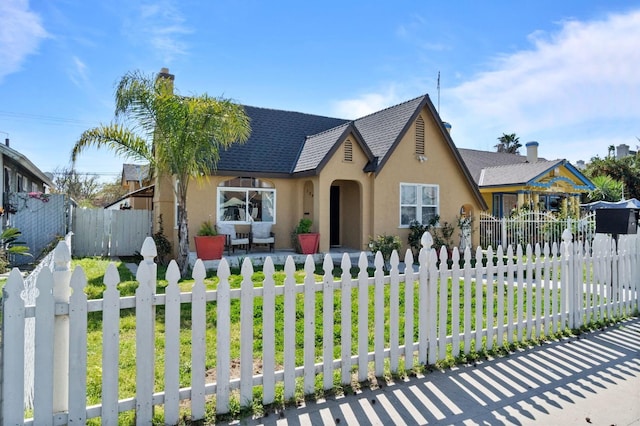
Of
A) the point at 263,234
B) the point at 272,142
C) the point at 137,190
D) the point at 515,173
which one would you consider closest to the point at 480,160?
the point at 515,173

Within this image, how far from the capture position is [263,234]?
549 inches

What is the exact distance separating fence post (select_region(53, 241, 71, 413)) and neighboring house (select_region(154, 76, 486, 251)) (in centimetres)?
1037

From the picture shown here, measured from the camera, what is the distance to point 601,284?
20.4 feet

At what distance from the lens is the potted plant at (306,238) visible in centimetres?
1303

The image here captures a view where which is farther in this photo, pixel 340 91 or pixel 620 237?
pixel 340 91

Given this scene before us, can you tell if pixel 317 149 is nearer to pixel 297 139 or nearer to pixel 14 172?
pixel 297 139

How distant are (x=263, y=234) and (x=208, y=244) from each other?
2.42 m

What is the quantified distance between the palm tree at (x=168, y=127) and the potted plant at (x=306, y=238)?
12.5ft

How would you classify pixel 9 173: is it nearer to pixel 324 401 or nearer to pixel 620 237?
pixel 324 401

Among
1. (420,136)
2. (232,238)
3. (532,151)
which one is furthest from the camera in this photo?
(532,151)

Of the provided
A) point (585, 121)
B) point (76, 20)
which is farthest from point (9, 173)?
point (585, 121)

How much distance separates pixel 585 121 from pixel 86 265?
22.7 meters

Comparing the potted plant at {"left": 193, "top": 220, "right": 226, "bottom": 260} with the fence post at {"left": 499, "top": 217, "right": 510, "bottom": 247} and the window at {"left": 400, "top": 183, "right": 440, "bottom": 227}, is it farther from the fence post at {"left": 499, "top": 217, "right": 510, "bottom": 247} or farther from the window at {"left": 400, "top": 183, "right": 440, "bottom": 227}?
the fence post at {"left": 499, "top": 217, "right": 510, "bottom": 247}

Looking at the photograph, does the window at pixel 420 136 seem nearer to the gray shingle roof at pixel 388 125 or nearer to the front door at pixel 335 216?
the gray shingle roof at pixel 388 125
